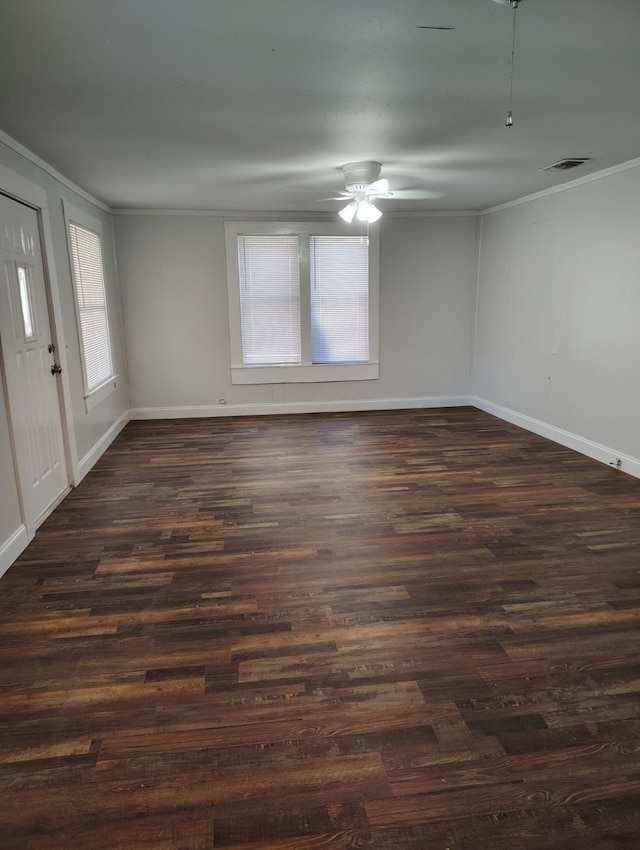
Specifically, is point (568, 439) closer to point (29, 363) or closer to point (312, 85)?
point (312, 85)

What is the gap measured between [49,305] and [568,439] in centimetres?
466

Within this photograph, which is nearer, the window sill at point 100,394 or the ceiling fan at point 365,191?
the ceiling fan at point 365,191

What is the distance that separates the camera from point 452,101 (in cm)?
273

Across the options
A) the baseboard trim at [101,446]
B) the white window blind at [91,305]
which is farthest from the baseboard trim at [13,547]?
the white window blind at [91,305]

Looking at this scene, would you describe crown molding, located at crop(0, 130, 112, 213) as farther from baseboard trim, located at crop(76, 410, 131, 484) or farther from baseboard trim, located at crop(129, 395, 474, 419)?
baseboard trim, located at crop(129, 395, 474, 419)

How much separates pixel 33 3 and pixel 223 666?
249 cm

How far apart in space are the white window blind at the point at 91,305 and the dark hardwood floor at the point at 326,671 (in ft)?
4.85

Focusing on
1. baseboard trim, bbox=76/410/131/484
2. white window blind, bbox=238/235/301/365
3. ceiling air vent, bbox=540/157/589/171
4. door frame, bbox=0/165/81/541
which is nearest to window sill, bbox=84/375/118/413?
baseboard trim, bbox=76/410/131/484

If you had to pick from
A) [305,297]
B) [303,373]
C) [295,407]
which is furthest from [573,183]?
[295,407]

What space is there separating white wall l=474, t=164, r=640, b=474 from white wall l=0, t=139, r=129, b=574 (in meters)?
4.42

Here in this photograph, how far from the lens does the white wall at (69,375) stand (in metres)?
3.09

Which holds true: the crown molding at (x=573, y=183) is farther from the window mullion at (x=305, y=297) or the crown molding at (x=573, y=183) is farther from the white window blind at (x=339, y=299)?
the window mullion at (x=305, y=297)

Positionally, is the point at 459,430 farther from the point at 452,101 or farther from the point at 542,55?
the point at 542,55

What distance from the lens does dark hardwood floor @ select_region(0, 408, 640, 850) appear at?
5.15 feet
